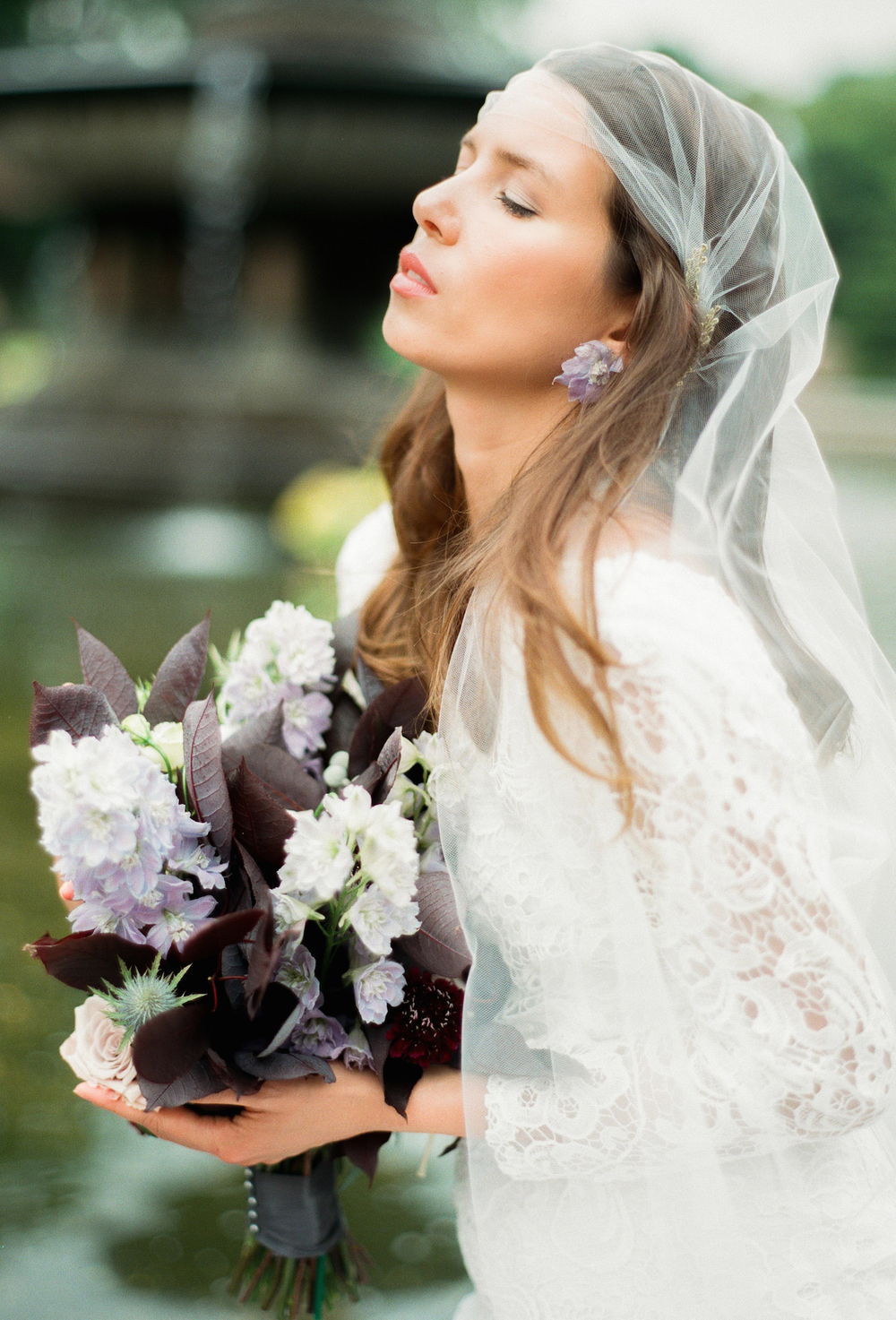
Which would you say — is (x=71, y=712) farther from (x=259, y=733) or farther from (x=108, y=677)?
(x=259, y=733)

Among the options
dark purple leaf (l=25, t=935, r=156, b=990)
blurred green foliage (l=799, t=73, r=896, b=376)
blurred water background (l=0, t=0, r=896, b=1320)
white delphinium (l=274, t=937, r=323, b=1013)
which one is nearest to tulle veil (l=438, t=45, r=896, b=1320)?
white delphinium (l=274, t=937, r=323, b=1013)

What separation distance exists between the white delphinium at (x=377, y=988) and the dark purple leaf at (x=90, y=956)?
0.28 metres

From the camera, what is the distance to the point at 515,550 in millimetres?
1521

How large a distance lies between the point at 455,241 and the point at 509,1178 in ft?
4.56

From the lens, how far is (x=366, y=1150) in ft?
5.51

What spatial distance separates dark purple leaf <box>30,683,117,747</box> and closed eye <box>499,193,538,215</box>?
961 millimetres

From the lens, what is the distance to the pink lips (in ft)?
5.91

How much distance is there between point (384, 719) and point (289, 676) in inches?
7.8

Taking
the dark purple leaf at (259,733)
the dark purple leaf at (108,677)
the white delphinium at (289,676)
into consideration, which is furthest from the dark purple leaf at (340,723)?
the dark purple leaf at (108,677)

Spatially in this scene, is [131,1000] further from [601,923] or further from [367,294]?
[367,294]

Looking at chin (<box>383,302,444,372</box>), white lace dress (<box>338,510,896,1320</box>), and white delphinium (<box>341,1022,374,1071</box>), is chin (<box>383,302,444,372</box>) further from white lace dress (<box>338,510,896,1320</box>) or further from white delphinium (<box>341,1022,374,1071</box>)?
white delphinium (<box>341,1022,374,1071</box>)

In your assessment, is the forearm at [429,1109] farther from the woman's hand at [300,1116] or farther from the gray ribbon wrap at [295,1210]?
the gray ribbon wrap at [295,1210]

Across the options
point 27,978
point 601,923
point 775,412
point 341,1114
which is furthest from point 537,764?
point 27,978

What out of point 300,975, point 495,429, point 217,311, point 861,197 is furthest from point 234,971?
point 861,197
